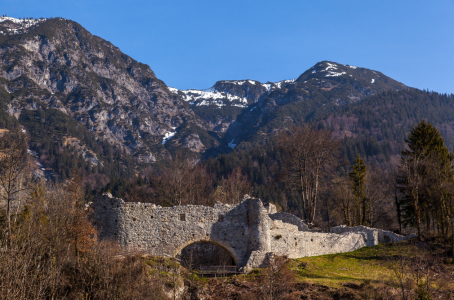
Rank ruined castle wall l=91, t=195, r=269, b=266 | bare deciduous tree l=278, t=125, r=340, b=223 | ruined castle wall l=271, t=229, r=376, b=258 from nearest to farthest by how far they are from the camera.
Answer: ruined castle wall l=91, t=195, r=269, b=266, ruined castle wall l=271, t=229, r=376, b=258, bare deciduous tree l=278, t=125, r=340, b=223

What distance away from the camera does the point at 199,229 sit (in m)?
29.7

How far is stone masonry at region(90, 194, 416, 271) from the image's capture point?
28.1 metres

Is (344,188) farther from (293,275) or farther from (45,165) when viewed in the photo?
(45,165)

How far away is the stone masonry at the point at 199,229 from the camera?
28.1 metres

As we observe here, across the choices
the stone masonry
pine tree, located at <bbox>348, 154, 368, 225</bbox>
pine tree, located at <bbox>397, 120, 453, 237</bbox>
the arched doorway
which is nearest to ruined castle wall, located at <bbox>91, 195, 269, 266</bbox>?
the stone masonry

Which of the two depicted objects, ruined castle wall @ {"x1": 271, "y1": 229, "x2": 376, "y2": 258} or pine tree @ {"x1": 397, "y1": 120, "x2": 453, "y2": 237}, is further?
pine tree @ {"x1": 397, "y1": 120, "x2": 453, "y2": 237}

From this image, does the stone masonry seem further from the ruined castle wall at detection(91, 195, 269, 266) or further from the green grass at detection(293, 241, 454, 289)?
the green grass at detection(293, 241, 454, 289)

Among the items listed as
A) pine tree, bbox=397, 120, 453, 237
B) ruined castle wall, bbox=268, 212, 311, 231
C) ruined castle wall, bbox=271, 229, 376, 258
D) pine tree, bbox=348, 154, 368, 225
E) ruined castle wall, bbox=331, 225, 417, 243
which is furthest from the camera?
pine tree, bbox=348, 154, 368, 225

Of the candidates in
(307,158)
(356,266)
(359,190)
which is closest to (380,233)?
(359,190)

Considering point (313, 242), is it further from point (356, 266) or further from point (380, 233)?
point (380, 233)

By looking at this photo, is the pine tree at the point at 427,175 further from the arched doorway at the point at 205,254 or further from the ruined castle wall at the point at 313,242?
the arched doorway at the point at 205,254

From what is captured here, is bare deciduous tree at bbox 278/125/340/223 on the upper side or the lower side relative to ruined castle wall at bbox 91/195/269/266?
upper

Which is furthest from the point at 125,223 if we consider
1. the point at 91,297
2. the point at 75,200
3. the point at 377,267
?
the point at 377,267

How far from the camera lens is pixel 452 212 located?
109ft
